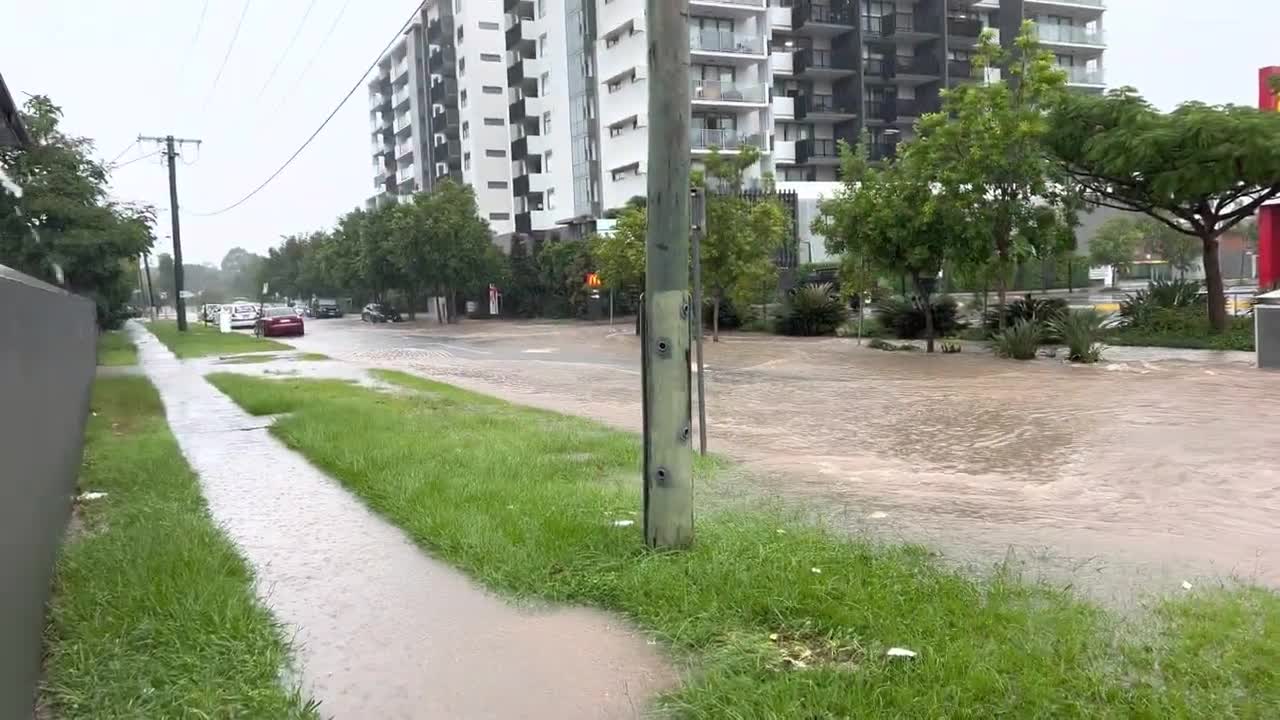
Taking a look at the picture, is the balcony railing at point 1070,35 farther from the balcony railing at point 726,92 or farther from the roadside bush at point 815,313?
the roadside bush at point 815,313

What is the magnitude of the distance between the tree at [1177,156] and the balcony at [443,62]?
6536 centimetres

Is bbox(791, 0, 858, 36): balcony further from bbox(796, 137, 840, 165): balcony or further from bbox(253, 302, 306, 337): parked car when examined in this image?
bbox(253, 302, 306, 337): parked car

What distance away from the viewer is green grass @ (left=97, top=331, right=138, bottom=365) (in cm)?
2717

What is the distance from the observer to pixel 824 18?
2315 inches

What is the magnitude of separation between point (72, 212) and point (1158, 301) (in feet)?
87.8

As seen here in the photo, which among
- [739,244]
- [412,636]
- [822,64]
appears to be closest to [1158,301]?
[739,244]

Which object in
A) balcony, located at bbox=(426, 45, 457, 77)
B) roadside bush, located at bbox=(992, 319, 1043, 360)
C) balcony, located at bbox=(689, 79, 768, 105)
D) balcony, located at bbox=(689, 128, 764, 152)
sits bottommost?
roadside bush, located at bbox=(992, 319, 1043, 360)

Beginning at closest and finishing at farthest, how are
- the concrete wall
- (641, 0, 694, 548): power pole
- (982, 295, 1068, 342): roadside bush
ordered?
the concrete wall
(641, 0, 694, 548): power pole
(982, 295, 1068, 342): roadside bush

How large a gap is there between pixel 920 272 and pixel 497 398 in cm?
1142

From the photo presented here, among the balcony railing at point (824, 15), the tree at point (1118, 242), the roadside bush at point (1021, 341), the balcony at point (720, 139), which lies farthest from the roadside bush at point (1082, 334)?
the balcony railing at point (824, 15)

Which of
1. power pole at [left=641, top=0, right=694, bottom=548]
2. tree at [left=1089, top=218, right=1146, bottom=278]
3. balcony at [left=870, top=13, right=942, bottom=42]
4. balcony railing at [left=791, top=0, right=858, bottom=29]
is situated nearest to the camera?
power pole at [left=641, top=0, right=694, bottom=548]

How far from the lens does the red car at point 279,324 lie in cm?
4531

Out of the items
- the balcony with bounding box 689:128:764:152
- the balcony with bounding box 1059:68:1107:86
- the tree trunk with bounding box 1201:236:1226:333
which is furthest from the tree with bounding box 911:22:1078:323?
the balcony with bounding box 1059:68:1107:86

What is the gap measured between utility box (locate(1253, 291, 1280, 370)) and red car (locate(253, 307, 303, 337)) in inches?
1486
